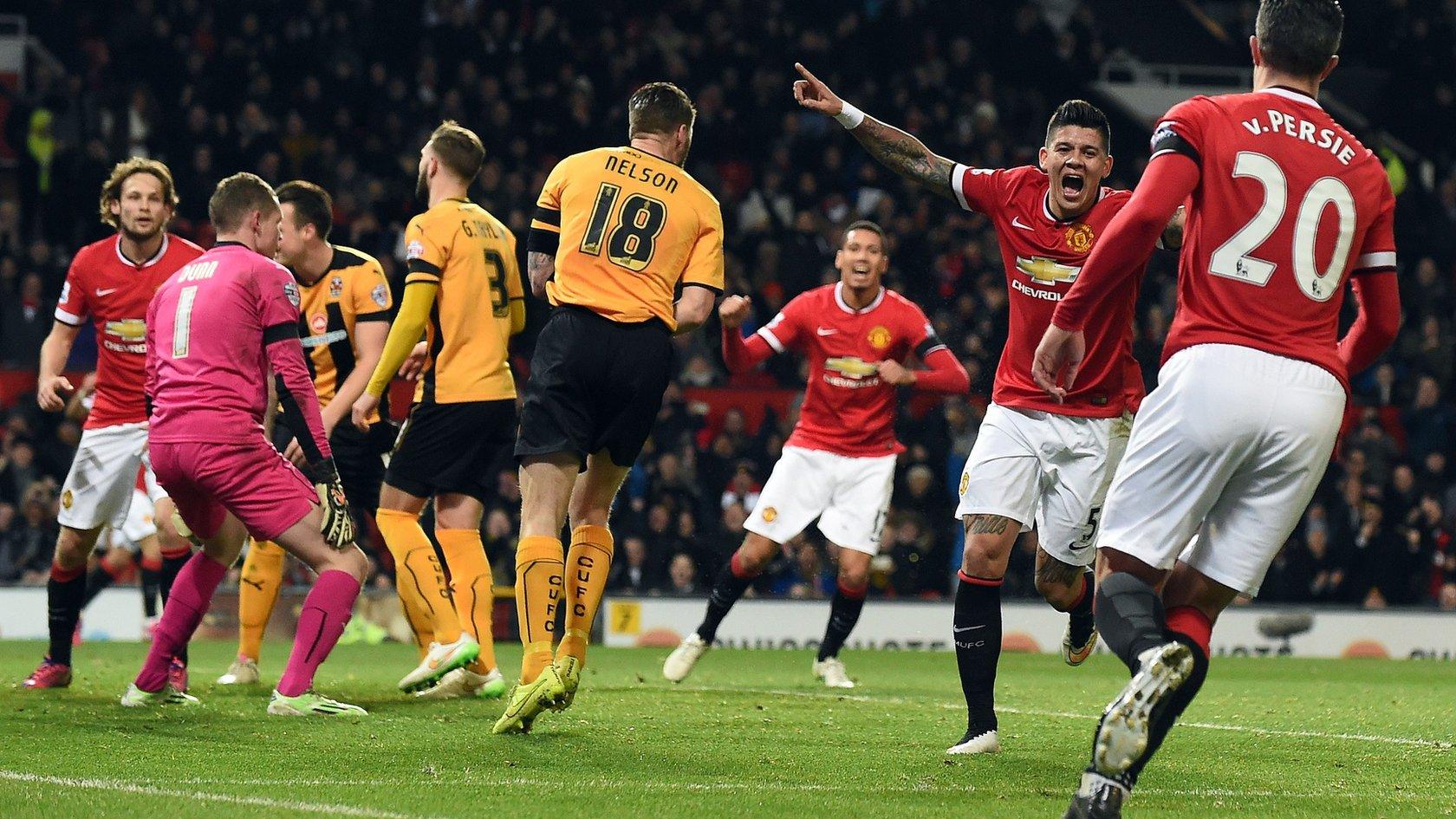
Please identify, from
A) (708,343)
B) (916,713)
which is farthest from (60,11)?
(916,713)

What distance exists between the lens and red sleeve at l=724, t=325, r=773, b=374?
8.95 meters

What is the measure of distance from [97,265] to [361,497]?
1.75 metres

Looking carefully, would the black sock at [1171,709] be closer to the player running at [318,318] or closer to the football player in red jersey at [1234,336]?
the football player in red jersey at [1234,336]

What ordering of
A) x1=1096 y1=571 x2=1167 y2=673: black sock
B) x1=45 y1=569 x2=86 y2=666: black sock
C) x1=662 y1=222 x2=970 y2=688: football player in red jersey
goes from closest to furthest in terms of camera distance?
x1=1096 y1=571 x2=1167 y2=673: black sock, x1=45 y1=569 x2=86 y2=666: black sock, x1=662 y1=222 x2=970 y2=688: football player in red jersey

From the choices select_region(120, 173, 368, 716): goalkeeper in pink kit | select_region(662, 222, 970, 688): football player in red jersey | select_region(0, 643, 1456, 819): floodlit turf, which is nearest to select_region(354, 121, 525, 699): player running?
select_region(0, 643, 1456, 819): floodlit turf

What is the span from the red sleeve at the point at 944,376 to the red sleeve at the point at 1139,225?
5202mm

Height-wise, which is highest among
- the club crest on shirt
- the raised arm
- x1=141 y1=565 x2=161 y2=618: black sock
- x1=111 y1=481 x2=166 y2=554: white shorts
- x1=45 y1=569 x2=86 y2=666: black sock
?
the raised arm

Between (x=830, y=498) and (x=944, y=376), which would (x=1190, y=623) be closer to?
(x=944, y=376)

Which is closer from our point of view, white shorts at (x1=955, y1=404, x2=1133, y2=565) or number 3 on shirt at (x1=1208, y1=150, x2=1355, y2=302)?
number 3 on shirt at (x1=1208, y1=150, x2=1355, y2=302)

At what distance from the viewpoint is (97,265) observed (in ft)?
28.7

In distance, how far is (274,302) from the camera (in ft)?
22.7

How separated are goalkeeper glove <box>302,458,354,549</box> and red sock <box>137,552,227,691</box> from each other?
69 centimetres

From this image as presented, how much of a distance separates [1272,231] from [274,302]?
3970 millimetres

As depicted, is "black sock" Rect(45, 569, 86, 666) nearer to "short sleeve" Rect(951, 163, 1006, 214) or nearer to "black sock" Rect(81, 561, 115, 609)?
"black sock" Rect(81, 561, 115, 609)
